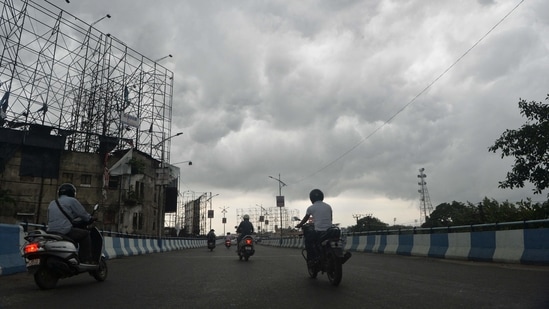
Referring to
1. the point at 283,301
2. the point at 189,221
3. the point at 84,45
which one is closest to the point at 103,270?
the point at 283,301

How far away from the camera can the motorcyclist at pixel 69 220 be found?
656cm

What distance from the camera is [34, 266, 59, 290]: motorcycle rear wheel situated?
6208mm

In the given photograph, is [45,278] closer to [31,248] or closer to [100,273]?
[31,248]

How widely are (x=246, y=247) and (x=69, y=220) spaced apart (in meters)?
8.16

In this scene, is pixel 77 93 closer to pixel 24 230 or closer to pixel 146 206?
pixel 146 206

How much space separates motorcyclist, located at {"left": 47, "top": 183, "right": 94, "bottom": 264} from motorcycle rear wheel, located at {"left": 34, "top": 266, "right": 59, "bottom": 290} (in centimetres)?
53

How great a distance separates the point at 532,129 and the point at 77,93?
39.5m

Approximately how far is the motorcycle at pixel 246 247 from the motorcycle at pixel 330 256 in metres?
6.53

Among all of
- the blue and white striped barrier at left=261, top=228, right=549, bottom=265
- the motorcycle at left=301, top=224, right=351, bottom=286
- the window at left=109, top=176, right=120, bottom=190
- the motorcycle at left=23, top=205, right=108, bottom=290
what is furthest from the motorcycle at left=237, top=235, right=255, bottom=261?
the window at left=109, top=176, right=120, bottom=190

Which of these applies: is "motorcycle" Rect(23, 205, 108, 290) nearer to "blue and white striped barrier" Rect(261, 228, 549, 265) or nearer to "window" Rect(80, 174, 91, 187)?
"blue and white striped barrier" Rect(261, 228, 549, 265)

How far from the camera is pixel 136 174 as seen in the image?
48.9 m

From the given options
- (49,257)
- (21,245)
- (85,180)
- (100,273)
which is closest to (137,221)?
(85,180)

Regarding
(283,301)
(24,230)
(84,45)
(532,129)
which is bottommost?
(283,301)

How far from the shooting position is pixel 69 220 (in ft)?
21.7
